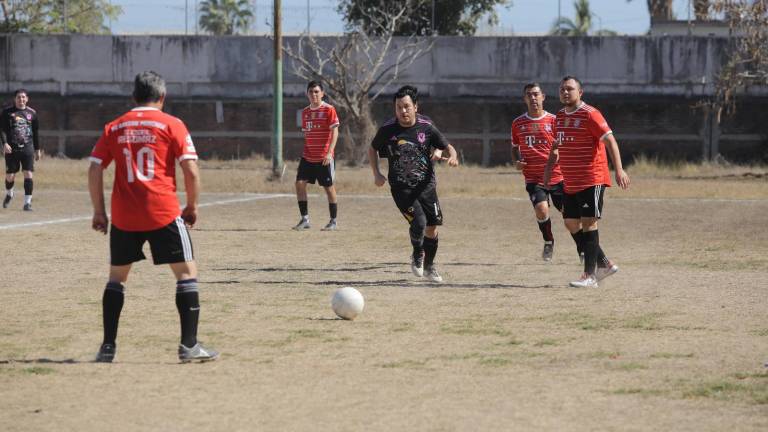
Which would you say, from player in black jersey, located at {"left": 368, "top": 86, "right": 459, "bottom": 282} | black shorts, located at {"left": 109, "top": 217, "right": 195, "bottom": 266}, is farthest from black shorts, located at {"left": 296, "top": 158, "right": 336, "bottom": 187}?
black shorts, located at {"left": 109, "top": 217, "right": 195, "bottom": 266}

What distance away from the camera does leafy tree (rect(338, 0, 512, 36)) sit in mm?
44594

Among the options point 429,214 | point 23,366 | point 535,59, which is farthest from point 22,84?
point 23,366

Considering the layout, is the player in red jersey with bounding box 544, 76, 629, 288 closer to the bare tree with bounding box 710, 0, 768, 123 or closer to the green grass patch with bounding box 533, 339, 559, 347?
the green grass patch with bounding box 533, 339, 559, 347

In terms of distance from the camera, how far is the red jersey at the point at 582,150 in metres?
11.7

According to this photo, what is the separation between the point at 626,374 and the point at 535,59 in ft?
110

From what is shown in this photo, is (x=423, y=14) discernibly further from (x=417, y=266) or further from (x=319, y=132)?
(x=417, y=266)

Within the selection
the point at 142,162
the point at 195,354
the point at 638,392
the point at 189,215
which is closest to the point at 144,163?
the point at 142,162

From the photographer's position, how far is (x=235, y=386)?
697 centimetres

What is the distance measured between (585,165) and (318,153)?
7.25 meters

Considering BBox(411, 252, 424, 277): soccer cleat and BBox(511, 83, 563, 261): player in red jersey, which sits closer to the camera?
BBox(411, 252, 424, 277): soccer cleat

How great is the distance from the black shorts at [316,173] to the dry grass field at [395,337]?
78 centimetres

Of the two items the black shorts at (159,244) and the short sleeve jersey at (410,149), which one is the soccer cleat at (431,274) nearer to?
the short sleeve jersey at (410,149)

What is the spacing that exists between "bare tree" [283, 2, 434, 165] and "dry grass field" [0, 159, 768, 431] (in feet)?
71.6

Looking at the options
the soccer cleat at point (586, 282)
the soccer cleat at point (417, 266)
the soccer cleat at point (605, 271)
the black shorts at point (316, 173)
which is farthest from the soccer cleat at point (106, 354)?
the black shorts at point (316, 173)
